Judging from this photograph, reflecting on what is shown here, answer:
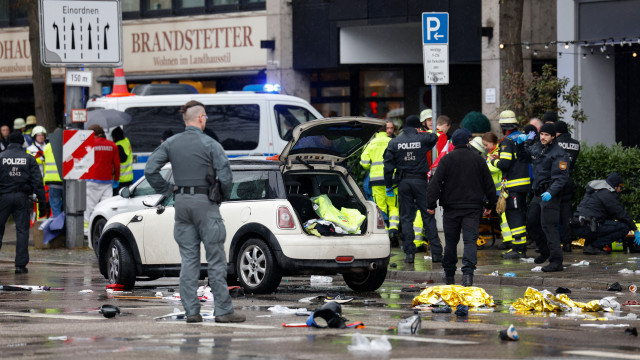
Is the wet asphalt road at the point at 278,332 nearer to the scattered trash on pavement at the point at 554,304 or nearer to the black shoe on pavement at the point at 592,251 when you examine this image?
the scattered trash on pavement at the point at 554,304

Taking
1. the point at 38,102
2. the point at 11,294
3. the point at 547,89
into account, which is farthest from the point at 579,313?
the point at 38,102

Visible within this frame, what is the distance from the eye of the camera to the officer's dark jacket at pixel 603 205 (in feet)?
59.6

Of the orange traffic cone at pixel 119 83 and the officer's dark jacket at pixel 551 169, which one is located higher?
the orange traffic cone at pixel 119 83

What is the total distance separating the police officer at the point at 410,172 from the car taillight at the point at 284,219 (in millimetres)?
4007

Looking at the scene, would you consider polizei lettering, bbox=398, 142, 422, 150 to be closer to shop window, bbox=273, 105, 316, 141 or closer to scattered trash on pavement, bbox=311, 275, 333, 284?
scattered trash on pavement, bbox=311, 275, 333, 284

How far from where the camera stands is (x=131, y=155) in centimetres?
2202

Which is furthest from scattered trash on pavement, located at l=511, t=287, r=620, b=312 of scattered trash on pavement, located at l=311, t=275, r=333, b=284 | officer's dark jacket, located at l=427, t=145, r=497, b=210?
scattered trash on pavement, located at l=311, t=275, r=333, b=284

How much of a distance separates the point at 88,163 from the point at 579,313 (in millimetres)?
11448

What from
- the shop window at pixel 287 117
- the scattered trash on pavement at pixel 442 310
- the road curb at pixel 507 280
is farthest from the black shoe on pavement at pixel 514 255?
the scattered trash on pavement at pixel 442 310

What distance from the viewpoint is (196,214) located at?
10.8m

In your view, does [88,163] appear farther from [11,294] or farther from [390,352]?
[390,352]

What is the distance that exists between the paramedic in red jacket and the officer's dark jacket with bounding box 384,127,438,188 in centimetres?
585

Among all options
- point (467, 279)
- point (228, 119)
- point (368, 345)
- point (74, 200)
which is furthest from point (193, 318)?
point (228, 119)

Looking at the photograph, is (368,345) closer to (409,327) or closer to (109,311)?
(409,327)
